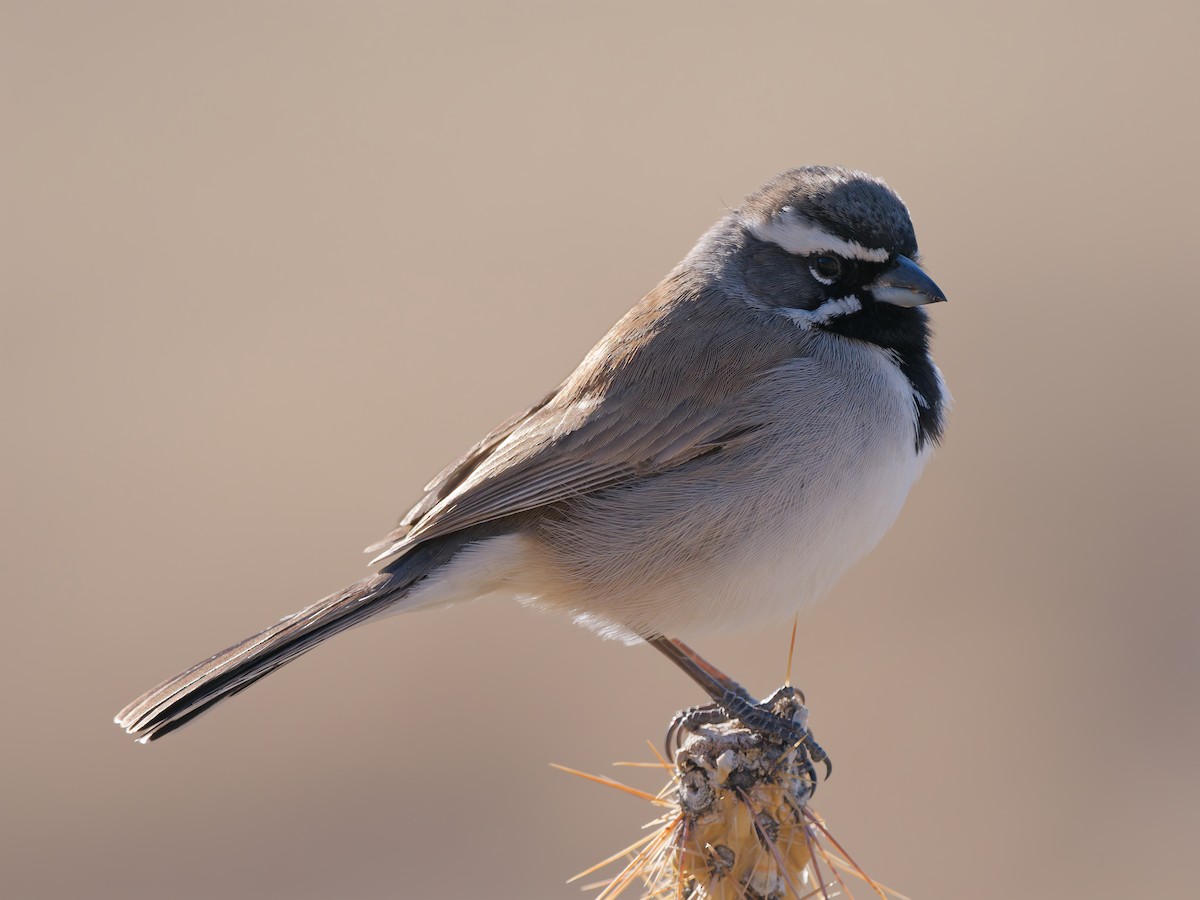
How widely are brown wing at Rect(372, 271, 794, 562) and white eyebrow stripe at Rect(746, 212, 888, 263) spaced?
0.33 m

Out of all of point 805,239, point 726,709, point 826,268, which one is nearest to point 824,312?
point 826,268

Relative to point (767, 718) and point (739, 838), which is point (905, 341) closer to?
point (767, 718)

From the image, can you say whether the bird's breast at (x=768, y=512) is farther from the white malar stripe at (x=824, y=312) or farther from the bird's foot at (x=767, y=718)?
the bird's foot at (x=767, y=718)

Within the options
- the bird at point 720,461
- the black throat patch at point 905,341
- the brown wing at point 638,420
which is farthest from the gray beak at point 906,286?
the brown wing at point 638,420

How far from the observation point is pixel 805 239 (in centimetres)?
532

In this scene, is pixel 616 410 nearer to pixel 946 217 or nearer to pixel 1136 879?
pixel 1136 879

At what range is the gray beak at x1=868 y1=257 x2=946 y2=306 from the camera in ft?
16.8

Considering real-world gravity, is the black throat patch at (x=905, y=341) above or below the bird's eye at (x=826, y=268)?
below

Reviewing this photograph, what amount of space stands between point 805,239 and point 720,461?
0.89 m

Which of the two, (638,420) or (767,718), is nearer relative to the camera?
(767,718)

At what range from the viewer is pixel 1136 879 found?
877 centimetres

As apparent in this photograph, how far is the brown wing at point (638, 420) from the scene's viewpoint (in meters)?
5.35

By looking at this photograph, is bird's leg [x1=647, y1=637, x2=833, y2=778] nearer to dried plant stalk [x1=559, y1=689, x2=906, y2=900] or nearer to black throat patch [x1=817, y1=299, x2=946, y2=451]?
dried plant stalk [x1=559, y1=689, x2=906, y2=900]

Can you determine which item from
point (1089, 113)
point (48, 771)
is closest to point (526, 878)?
point (48, 771)
